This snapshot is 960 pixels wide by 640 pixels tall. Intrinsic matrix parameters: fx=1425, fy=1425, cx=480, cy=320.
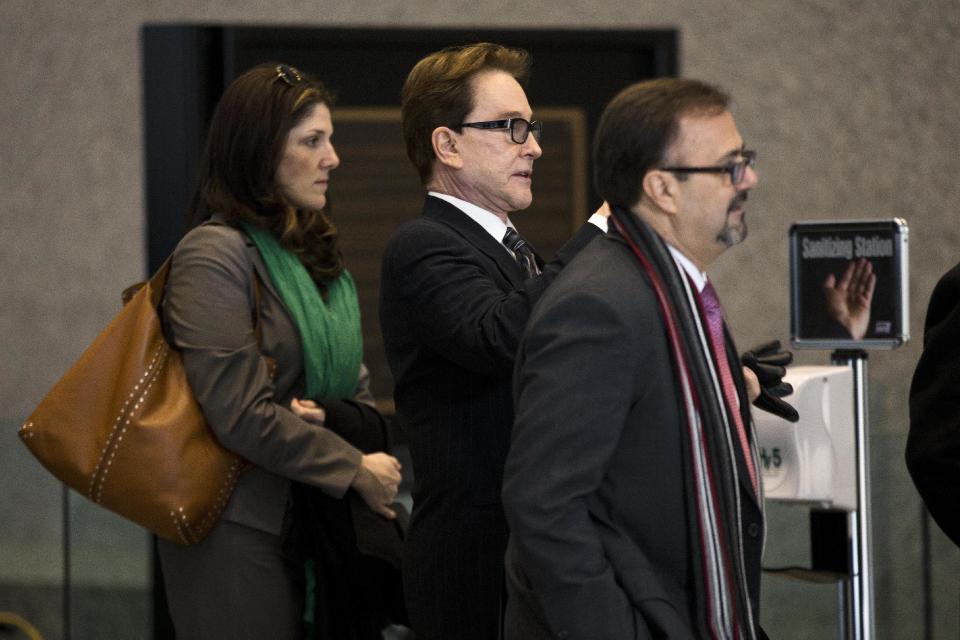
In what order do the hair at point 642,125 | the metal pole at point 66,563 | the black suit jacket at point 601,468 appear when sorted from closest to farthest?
the black suit jacket at point 601,468 < the hair at point 642,125 < the metal pole at point 66,563

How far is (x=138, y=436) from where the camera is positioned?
2.64m

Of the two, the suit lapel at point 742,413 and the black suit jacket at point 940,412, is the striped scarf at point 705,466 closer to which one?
the suit lapel at point 742,413

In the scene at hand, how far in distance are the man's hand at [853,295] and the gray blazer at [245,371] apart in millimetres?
1037

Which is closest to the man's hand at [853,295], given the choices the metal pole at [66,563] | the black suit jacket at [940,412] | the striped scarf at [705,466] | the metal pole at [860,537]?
the metal pole at [860,537]

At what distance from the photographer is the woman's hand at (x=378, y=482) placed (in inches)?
110

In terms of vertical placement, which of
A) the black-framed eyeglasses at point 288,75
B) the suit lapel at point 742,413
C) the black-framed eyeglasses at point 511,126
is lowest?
the suit lapel at point 742,413

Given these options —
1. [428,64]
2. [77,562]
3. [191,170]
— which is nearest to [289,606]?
[428,64]

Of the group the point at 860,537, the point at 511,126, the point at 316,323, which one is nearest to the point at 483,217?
the point at 511,126

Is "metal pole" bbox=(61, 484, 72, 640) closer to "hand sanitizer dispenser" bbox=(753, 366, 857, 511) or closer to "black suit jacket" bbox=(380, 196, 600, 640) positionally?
"black suit jacket" bbox=(380, 196, 600, 640)

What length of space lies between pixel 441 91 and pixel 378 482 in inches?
31.9

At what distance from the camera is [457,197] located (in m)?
2.45

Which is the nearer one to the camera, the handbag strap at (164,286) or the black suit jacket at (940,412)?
the black suit jacket at (940,412)

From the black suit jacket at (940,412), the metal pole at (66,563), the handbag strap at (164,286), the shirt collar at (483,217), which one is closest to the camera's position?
the black suit jacket at (940,412)

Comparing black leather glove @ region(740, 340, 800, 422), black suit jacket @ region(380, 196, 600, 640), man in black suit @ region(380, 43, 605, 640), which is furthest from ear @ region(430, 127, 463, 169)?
black leather glove @ region(740, 340, 800, 422)
